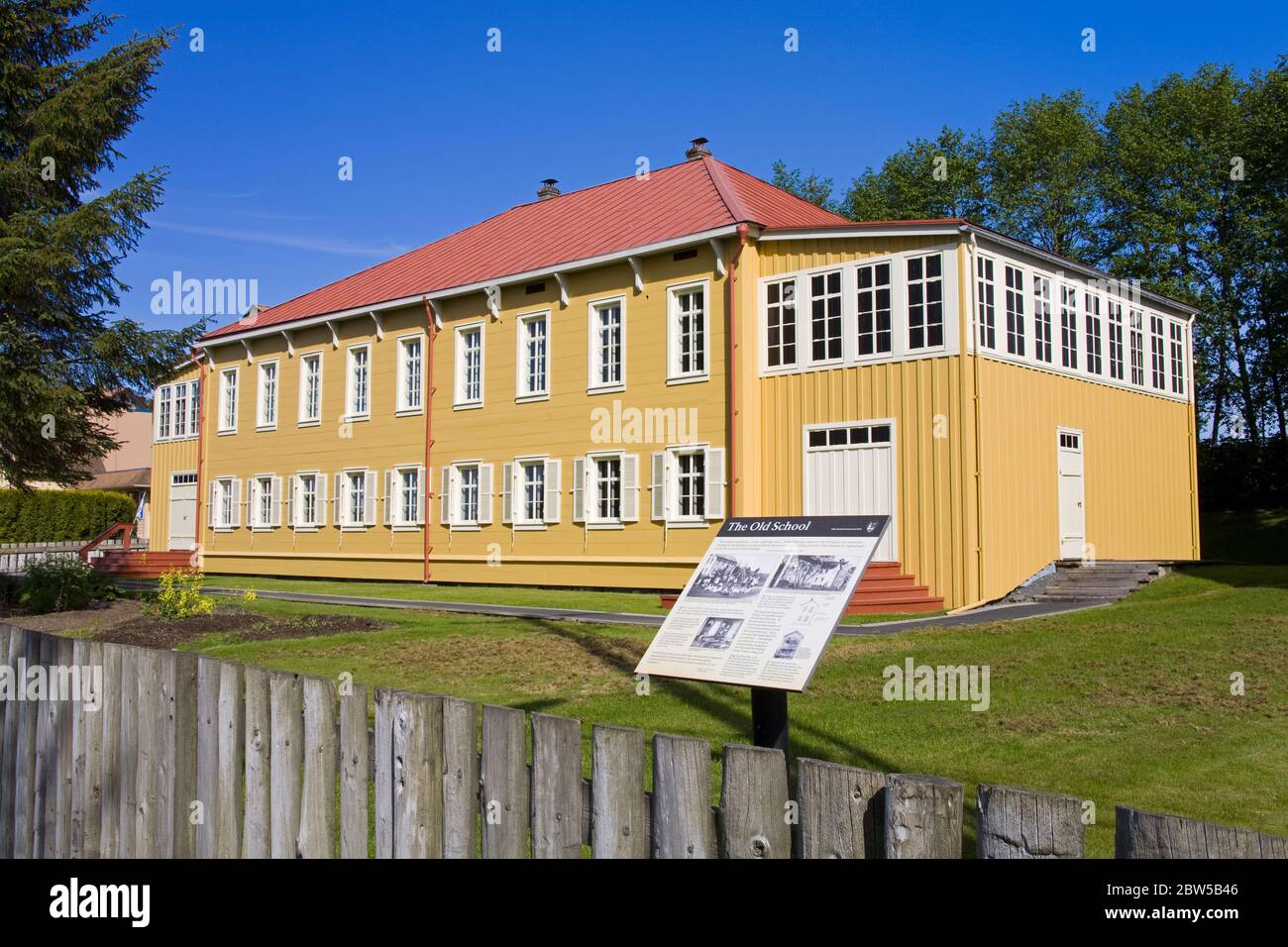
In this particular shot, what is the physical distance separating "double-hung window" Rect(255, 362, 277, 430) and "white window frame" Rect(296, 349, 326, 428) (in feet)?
4.99

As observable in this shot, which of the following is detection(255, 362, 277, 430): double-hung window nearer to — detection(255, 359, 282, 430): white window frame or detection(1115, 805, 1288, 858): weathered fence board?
detection(255, 359, 282, 430): white window frame

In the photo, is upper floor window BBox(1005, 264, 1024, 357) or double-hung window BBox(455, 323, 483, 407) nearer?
upper floor window BBox(1005, 264, 1024, 357)

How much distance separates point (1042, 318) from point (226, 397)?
25.5m

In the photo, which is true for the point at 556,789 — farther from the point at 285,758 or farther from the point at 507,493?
the point at 507,493

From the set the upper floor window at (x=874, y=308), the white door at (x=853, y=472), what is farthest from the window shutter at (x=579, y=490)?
the upper floor window at (x=874, y=308)

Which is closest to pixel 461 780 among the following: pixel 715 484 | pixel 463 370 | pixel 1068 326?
pixel 715 484

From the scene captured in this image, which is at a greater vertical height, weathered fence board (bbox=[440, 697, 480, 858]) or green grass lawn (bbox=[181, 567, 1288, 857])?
weathered fence board (bbox=[440, 697, 480, 858])

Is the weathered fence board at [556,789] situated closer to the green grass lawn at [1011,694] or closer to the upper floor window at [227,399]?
the green grass lawn at [1011,694]

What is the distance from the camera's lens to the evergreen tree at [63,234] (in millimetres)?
16875

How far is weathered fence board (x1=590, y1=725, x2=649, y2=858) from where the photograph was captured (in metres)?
2.93

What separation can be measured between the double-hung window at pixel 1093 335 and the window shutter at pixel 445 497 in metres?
15.5

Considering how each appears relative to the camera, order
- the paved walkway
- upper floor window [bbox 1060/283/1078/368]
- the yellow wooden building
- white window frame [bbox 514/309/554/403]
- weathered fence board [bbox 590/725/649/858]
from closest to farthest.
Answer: weathered fence board [bbox 590/725/649/858] < the paved walkway < the yellow wooden building < upper floor window [bbox 1060/283/1078/368] < white window frame [bbox 514/309/554/403]

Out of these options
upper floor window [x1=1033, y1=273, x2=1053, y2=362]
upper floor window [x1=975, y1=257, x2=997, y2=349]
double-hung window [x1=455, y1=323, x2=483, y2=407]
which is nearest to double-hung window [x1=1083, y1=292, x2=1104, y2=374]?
upper floor window [x1=1033, y1=273, x2=1053, y2=362]
